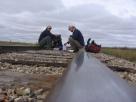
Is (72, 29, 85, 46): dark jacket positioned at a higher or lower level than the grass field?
higher

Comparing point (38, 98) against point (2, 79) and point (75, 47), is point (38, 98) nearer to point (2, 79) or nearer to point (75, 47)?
point (2, 79)

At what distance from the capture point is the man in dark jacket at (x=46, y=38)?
19.5 metres

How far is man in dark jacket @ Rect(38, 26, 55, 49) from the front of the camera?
766 inches

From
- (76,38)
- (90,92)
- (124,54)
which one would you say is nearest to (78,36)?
(76,38)

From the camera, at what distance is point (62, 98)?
2.52 metres

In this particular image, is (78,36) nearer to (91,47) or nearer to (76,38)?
(76,38)

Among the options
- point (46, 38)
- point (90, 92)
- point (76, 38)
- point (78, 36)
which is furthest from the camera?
point (46, 38)

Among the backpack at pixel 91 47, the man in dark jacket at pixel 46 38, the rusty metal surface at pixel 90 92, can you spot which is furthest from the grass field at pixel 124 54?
the rusty metal surface at pixel 90 92

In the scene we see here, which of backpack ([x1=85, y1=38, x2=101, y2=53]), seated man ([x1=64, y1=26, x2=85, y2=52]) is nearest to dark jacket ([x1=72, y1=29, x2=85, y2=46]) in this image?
seated man ([x1=64, y1=26, x2=85, y2=52])

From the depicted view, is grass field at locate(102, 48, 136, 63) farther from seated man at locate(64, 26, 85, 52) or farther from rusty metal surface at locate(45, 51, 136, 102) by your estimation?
rusty metal surface at locate(45, 51, 136, 102)

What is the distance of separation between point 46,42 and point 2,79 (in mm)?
14098

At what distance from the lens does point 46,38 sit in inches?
766

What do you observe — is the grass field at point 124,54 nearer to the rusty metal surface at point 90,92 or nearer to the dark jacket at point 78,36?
the dark jacket at point 78,36

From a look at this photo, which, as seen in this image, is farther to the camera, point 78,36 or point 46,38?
point 46,38
